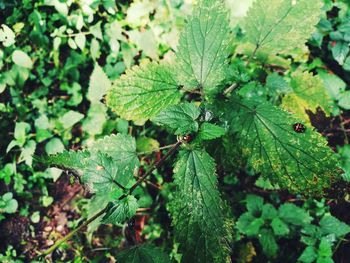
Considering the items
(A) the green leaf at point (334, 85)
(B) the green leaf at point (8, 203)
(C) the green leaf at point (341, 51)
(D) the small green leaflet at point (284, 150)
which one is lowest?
(B) the green leaf at point (8, 203)

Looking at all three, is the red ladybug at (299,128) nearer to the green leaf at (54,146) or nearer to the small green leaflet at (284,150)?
the small green leaflet at (284,150)

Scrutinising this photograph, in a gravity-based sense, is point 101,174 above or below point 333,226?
above

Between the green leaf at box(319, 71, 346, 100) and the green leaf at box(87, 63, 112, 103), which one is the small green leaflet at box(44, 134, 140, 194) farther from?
the green leaf at box(319, 71, 346, 100)

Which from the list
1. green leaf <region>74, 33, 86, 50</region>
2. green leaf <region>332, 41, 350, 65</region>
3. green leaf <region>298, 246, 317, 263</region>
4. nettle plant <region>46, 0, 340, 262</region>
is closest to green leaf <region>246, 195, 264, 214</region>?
green leaf <region>298, 246, 317, 263</region>

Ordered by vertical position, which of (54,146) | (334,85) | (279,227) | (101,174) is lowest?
(279,227)

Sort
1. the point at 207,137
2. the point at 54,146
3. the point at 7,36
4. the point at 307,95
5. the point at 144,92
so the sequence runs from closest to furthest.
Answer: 1. the point at 207,137
2. the point at 144,92
3. the point at 307,95
4. the point at 7,36
5. the point at 54,146

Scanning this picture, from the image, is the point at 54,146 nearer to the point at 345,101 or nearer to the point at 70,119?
the point at 70,119

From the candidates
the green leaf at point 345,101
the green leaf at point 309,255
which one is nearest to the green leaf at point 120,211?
the green leaf at point 309,255

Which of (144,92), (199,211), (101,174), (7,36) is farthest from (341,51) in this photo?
(7,36)
